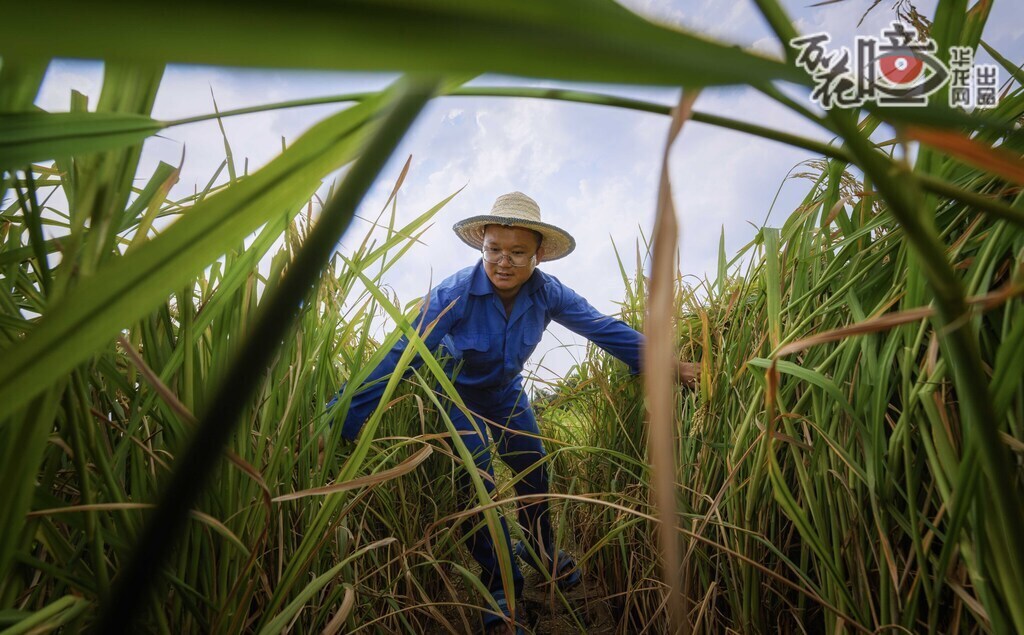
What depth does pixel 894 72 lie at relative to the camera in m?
0.42

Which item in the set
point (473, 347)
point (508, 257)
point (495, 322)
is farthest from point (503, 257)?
point (473, 347)

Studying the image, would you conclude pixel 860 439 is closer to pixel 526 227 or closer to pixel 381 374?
pixel 381 374

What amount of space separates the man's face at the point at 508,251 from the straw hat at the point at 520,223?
1.6 inches

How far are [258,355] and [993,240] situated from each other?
0.62 m

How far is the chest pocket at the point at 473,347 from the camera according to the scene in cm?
213

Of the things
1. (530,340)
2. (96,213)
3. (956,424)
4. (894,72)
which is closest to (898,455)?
(956,424)

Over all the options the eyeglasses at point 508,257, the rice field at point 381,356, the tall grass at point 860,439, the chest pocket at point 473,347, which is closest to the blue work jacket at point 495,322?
the chest pocket at point 473,347

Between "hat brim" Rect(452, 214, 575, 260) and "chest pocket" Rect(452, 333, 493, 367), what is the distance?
1.62 feet

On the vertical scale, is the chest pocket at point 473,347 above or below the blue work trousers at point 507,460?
above

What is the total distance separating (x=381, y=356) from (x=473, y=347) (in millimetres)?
1447

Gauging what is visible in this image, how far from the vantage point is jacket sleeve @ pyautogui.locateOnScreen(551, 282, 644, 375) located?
70.7 inches

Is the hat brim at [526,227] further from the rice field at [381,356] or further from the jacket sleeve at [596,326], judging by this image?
the rice field at [381,356]

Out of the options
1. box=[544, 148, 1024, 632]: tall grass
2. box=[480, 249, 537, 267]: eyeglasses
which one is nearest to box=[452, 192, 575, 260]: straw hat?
box=[480, 249, 537, 267]: eyeglasses

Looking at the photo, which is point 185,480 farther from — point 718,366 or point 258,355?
point 718,366
